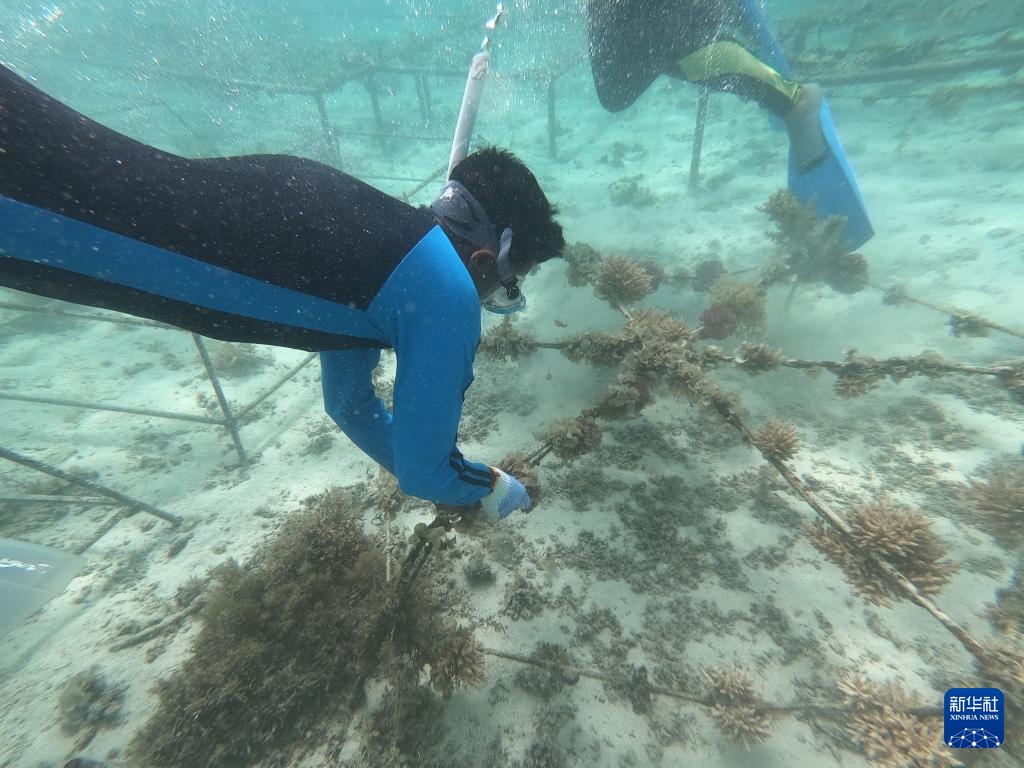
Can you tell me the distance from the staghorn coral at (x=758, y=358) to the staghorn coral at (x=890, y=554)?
5.07 feet

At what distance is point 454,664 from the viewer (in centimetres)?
301

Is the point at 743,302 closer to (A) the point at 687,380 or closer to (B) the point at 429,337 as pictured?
(A) the point at 687,380

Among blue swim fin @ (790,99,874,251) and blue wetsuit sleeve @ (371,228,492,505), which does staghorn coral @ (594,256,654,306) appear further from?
blue swim fin @ (790,99,874,251)

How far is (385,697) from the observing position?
2.98 meters

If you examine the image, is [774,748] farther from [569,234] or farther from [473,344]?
[569,234]

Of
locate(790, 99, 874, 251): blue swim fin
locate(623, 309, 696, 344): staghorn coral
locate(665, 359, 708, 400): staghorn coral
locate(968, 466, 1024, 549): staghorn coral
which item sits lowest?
locate(968, 466, 1024, 549): staghorn coral

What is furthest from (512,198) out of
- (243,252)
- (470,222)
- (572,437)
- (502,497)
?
(572,437)

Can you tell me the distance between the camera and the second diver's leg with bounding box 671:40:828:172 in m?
8.76

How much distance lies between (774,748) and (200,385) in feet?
31.4

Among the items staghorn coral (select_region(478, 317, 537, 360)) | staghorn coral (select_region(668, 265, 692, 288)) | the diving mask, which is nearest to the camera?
the diving mask

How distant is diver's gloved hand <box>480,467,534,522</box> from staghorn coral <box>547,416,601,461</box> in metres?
1.03

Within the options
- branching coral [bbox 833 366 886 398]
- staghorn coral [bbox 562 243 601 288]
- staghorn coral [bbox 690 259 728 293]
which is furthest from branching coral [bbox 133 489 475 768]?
staghorn coral [bbox 690 259 728 293]

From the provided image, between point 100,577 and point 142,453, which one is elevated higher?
point 142,453

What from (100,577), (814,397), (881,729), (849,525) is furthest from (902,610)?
(100,577)
